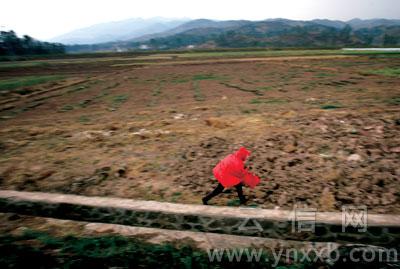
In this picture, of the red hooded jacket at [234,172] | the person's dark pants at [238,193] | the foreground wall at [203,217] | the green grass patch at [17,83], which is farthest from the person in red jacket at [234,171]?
the green grass patch at [17,83]

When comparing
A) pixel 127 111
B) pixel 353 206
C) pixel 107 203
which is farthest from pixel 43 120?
pixel 353 206

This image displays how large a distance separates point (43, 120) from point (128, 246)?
9418 millimetres

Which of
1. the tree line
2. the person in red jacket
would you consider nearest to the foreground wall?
the person in red jacket

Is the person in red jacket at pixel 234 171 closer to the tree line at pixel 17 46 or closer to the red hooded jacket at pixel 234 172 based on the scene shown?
the red hooded jacket at pixel 234 172

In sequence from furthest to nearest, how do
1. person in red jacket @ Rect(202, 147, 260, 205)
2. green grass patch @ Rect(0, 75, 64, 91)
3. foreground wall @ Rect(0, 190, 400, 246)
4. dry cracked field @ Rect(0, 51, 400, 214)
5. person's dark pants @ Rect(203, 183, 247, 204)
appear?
1. green grass patch @ Rect(0, 75, 64, 91)
2. dry cracked field @ Rect(0, 51, 400, 214)
3. person's dark pants @ Rect(203, 183, 247, 204)
4. person in red jacket @ Rect(202, 147, 260, 205)
5. foreground wall @ Rect(0, 190, 400, 246)

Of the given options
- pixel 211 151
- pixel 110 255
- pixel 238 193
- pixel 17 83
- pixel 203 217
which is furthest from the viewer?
pixel 17 83

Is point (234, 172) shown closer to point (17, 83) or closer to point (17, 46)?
point (17, 83)

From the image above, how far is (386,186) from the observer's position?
17.6ft

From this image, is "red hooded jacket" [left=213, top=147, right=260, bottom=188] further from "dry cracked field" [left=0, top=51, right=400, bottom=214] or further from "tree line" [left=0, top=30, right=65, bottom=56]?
"tree line" [left=0, top=30, right=65, bottom=56]

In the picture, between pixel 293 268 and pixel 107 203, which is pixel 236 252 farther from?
pixel 107 203

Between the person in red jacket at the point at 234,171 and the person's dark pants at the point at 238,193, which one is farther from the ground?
the person in red jacket at the point at 234,171

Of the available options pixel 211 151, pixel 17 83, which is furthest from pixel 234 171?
pixel 17 83

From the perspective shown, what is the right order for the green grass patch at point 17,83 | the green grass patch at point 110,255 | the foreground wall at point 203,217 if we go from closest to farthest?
1. the green grass patch at point 110,255
2. the foreground wall at point 203,217
3. the green grass patch at point 17,83

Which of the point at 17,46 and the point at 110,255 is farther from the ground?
the point at 17,46
